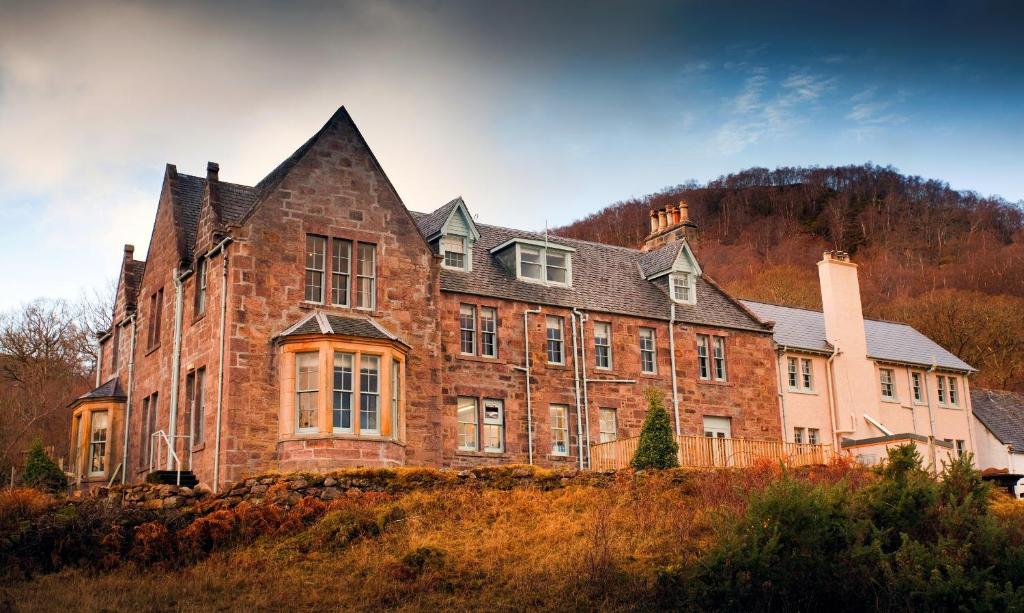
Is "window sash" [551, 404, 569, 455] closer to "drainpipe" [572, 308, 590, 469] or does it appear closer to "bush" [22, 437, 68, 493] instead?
"drainpipe" [572, 308, 590, 469]

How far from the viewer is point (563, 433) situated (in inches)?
1389

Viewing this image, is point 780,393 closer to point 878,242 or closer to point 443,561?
point 443,561

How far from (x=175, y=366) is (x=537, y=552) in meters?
14.2

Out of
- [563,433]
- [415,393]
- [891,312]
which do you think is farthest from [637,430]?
[891,312]

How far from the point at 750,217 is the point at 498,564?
119742 mm

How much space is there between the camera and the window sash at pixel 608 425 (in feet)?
118

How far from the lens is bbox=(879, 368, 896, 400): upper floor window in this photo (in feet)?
147

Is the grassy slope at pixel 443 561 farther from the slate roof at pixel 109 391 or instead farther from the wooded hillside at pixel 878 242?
the wooded hillside at pixel 878 242

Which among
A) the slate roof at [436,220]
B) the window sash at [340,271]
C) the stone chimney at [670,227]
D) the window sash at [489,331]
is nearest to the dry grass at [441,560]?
the window sash at [340,271]

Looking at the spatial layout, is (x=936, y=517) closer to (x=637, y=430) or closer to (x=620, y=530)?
(x=620, y=530)

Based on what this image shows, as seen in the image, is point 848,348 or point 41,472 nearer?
point 41,472

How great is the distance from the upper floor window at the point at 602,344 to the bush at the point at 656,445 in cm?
684

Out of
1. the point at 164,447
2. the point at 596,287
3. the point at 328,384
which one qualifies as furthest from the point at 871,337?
the point at 164,447

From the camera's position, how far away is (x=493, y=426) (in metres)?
33.8
